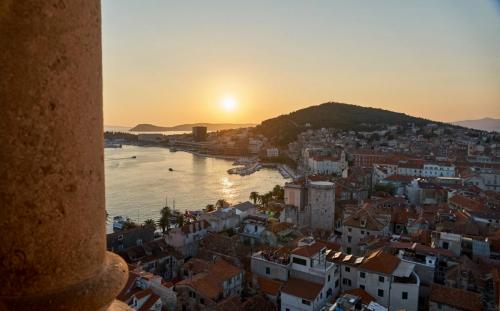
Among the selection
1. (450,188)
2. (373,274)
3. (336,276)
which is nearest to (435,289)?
(373,274)

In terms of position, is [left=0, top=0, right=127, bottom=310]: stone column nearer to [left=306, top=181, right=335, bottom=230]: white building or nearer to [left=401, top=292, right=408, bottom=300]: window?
[left=401, top=292, right=408, bottom=300]: window

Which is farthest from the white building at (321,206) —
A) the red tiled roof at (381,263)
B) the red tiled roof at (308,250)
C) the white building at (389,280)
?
the red tiled roof at (381,263)

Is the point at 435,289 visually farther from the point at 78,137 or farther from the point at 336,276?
the point at 78,137

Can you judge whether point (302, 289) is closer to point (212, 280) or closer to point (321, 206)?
point (212, 280)

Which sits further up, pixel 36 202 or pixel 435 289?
pixel 36 202

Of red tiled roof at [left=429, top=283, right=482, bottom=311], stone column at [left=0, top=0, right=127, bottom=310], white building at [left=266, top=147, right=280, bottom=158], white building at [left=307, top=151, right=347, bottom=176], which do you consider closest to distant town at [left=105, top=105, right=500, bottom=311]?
red tiled roof at [left=429, top=283, right=482, bottom=311]

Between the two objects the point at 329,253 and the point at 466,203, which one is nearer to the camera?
the point at 329,253

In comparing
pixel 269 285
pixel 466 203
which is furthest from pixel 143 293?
pixel 466 203
